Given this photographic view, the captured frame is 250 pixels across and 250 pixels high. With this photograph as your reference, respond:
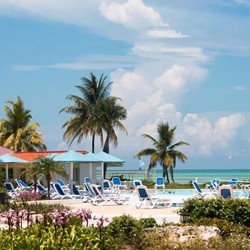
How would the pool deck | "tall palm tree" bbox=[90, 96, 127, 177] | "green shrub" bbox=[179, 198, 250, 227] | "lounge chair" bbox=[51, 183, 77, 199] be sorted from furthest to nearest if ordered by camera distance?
1. "tall palm tree" bbox=[90, 96, 127, 177]
2. "lounge chair" bbox=[51, 183, 77, 199]
3. the pool deck
4. "green shrub" bbox=[179, 198, 250, 227]

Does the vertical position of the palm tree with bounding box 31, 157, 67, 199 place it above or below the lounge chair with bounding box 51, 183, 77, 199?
above

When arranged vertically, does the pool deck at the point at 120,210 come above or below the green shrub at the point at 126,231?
below

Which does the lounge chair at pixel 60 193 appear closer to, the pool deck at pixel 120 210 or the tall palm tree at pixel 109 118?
the pool deck at pixel 120 210

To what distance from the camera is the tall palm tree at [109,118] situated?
44.5 m

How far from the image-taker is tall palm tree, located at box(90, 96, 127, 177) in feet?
146

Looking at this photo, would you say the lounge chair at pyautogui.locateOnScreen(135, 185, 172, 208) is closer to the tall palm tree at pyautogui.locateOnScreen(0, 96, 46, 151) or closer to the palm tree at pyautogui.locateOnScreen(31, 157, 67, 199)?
the palm tree at pyautogui.locateOnScreen(31, 157, 67, 199)

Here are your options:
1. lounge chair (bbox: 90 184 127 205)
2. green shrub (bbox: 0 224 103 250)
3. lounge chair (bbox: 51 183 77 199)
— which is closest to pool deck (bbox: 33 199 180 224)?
lounge chair (bbox: 90 184 127 205)

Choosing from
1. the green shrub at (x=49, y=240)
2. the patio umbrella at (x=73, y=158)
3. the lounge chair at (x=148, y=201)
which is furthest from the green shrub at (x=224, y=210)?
the patio umbrella at (x=73, y=158)

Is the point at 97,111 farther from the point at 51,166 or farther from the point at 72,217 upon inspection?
the point at 72,217

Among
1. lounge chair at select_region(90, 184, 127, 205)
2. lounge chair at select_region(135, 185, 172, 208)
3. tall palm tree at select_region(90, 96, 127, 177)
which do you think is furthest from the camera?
tall palm tree at select_region(90, 96, 127, 177)

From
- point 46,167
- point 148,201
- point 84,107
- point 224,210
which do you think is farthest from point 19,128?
point 224,210

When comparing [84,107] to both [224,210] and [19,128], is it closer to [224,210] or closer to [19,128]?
[19,128]

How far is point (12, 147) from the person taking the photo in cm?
4812

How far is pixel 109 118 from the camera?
1766 inches
